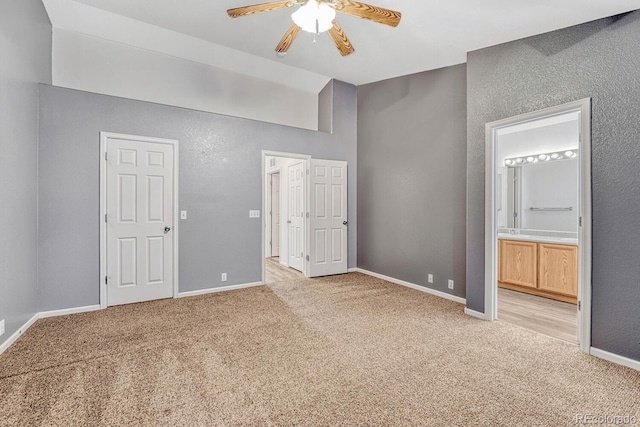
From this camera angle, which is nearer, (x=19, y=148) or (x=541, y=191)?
(x=19, y=148)

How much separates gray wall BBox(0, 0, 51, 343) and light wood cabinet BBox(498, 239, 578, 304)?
569cm

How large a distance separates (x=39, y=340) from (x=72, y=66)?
2.95 meters

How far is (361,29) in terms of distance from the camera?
336 cm

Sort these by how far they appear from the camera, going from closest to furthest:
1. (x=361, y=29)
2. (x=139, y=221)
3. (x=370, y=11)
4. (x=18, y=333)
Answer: (x=370, y=11) → (x=18, y=333) → (x=361, y=29) → (x=139, y=221)

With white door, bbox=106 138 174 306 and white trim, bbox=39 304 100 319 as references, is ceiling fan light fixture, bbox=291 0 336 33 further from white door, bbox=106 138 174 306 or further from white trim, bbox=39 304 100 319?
white trim, bbox=39 304 100 319

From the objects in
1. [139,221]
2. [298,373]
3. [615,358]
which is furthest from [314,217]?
[615,358]

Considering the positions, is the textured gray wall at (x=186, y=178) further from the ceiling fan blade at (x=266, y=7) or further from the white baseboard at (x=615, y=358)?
the white baseboard at (x=615, y=358)

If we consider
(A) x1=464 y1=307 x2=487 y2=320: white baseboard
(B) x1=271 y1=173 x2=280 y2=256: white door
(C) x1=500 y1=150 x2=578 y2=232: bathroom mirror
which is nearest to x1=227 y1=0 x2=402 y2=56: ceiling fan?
(A) x1=464 y1=307 x2=487 y2=320: white baseboard

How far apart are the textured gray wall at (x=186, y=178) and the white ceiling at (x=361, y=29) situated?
2.74 feet

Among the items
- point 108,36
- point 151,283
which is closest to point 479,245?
point 151,283

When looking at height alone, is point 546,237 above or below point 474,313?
above

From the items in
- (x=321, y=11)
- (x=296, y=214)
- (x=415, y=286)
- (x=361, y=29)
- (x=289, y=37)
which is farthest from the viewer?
(x=296, y=214)

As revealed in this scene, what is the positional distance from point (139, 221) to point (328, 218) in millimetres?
2826

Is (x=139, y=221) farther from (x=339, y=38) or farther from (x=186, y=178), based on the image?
(x=339, y=38)
